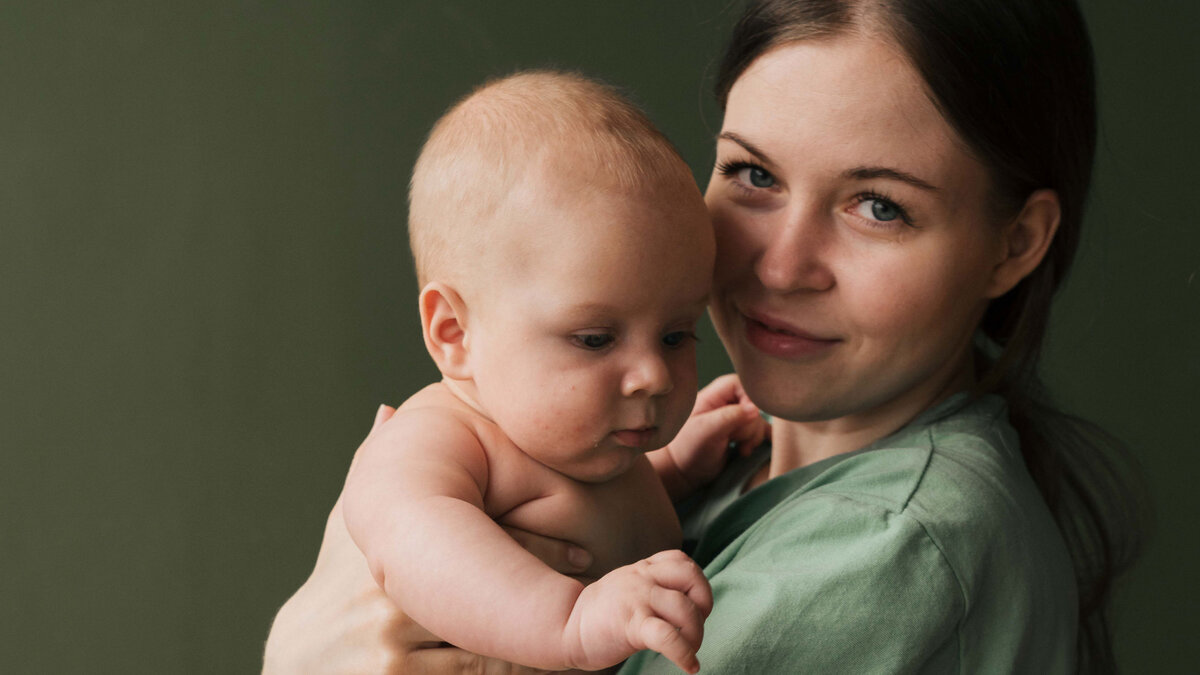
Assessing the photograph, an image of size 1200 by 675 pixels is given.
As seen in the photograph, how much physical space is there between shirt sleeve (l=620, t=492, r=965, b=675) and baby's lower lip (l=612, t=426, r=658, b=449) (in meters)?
0.17

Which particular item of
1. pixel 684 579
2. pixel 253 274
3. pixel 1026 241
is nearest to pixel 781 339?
pixel 1026 241

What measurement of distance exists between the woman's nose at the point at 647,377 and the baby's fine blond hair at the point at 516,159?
167mm

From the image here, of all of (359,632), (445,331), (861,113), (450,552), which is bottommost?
(359,632)

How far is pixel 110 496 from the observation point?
100 inches

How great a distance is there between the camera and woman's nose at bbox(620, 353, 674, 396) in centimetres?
106

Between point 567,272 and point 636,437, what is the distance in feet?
0.66

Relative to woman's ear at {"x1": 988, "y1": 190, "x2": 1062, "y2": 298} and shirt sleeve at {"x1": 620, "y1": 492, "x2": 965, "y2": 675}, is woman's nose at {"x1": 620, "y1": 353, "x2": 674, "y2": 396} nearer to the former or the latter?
shirt sleeve at {"x1": 620, "y1": 492, "x2": 965, "y2": 675}

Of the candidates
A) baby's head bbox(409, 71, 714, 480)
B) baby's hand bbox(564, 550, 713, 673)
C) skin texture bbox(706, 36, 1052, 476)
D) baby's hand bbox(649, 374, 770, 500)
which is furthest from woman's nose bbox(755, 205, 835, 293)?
baby's hand bbox(564, 550, 713, 673)

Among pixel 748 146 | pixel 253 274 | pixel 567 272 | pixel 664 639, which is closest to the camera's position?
pixel 664 639

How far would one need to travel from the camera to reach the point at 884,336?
1.24 m

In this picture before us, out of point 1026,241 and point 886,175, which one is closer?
point 886,175

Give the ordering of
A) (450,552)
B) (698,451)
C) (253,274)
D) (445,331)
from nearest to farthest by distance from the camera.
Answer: (450,552) → (445,331) → (698,451) → (253,274)

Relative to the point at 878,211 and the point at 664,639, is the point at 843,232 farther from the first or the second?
the point at 664,639

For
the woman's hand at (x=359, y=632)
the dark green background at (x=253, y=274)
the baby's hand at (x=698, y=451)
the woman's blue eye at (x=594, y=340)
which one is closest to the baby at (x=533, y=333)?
the woman's blue eye at (x=594, y=340)
